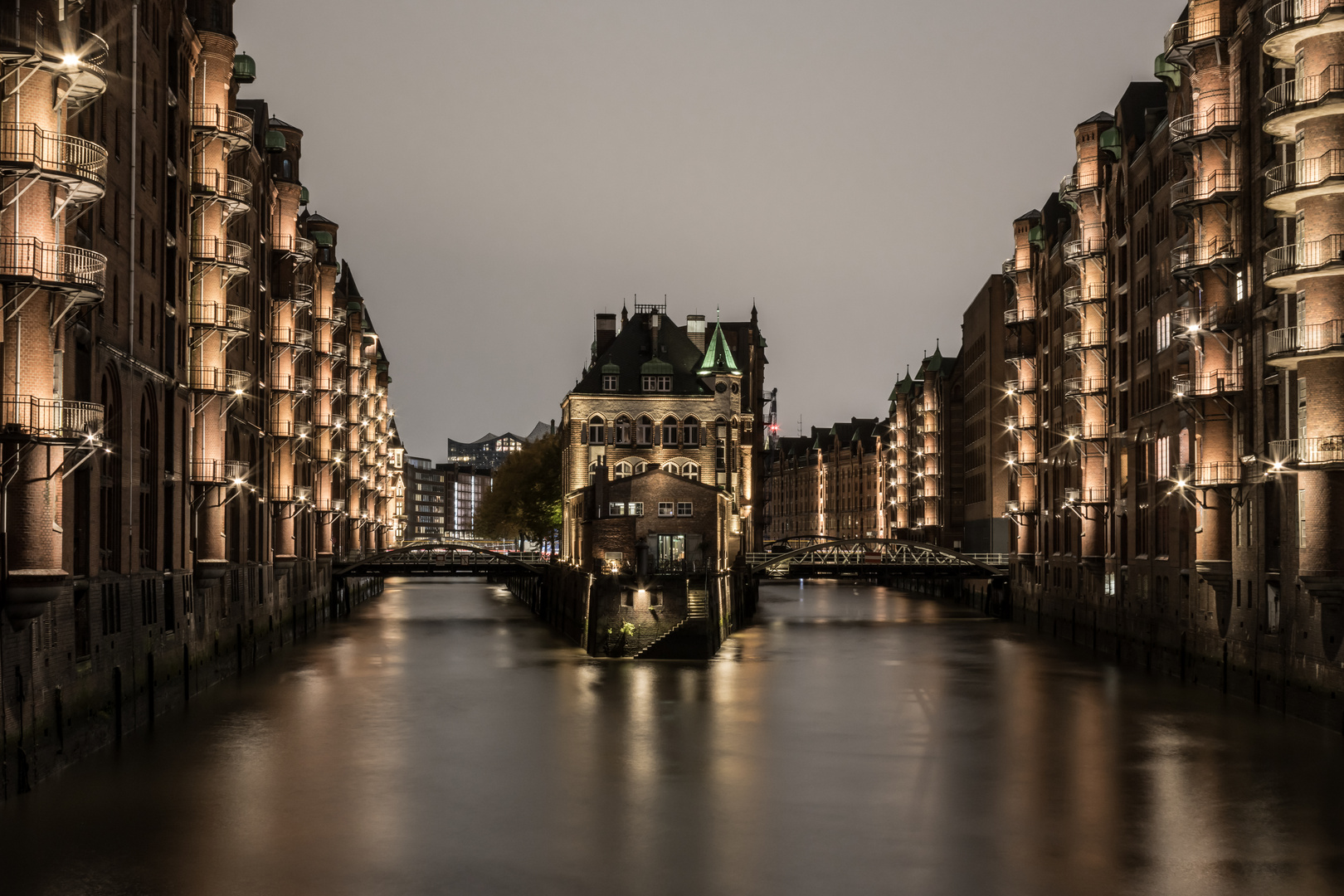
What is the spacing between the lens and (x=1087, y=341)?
264 feet

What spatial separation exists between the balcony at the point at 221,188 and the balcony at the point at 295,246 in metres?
18.0

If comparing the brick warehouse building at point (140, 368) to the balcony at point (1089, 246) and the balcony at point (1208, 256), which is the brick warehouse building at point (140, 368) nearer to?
the balcony at point (1208, 256)

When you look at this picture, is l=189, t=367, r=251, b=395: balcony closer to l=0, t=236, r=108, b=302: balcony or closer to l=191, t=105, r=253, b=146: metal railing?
l=191, t=105, r=253, b=146: metal railing

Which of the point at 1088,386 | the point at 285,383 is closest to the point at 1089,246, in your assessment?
the point at 1088,386

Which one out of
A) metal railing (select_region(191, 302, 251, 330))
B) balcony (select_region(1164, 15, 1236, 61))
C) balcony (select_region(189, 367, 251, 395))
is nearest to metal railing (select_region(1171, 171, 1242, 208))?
balcony (select_region(1164, 15, 1236, 61))

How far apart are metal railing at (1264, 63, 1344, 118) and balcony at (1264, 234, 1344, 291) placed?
3.91 metres

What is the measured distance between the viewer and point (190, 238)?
197 feet

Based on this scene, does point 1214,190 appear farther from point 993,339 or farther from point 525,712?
point 993,339

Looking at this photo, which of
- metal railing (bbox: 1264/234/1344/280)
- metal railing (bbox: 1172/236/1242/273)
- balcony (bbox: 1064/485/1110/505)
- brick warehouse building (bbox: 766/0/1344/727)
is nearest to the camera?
metal railing (bbox: 1264/234/1344/280)

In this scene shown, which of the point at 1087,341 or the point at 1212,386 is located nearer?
the point at 1212,386

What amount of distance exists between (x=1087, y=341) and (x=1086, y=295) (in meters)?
2.49

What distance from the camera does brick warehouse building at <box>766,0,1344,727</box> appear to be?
1734 inches

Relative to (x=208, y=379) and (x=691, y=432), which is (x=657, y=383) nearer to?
(x=691, y=432)

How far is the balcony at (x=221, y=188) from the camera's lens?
59.6 metres
